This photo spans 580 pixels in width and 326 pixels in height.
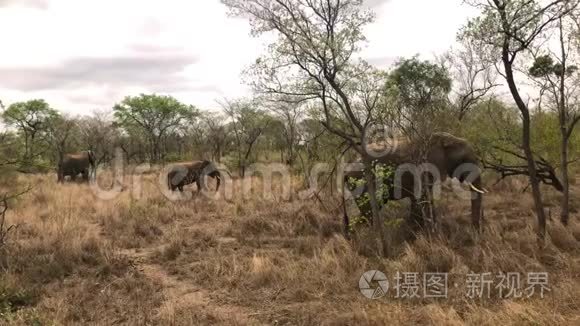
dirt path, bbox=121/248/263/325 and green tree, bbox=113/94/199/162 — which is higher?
green tree, bbox=113/94/199/162

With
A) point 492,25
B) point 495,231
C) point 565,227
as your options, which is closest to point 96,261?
point 495,231

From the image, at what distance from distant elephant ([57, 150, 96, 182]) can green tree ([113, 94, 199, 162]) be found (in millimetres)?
15652

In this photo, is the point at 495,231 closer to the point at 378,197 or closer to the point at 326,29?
the point at 378,197

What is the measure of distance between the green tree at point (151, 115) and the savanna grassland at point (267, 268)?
3014 centimetres

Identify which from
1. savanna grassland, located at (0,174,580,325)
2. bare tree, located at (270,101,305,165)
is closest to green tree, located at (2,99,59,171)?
bare tree, located at (270,101,305,165)

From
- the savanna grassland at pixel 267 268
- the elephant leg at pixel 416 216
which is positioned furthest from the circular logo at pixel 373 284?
the elephant leg at pixel 416 216

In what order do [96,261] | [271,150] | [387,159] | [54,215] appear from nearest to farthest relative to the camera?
[96,261], [387,159], [54,215], [271,150]

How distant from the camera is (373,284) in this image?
666cm

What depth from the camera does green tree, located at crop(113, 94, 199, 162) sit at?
4134 cm

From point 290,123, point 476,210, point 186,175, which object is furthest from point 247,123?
point 476,210

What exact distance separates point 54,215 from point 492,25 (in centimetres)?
1185

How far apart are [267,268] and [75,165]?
20121 mm

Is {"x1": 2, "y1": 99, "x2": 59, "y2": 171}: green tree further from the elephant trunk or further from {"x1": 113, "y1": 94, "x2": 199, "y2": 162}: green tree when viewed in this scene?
the elephant trunk

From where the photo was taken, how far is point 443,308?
5645mm
